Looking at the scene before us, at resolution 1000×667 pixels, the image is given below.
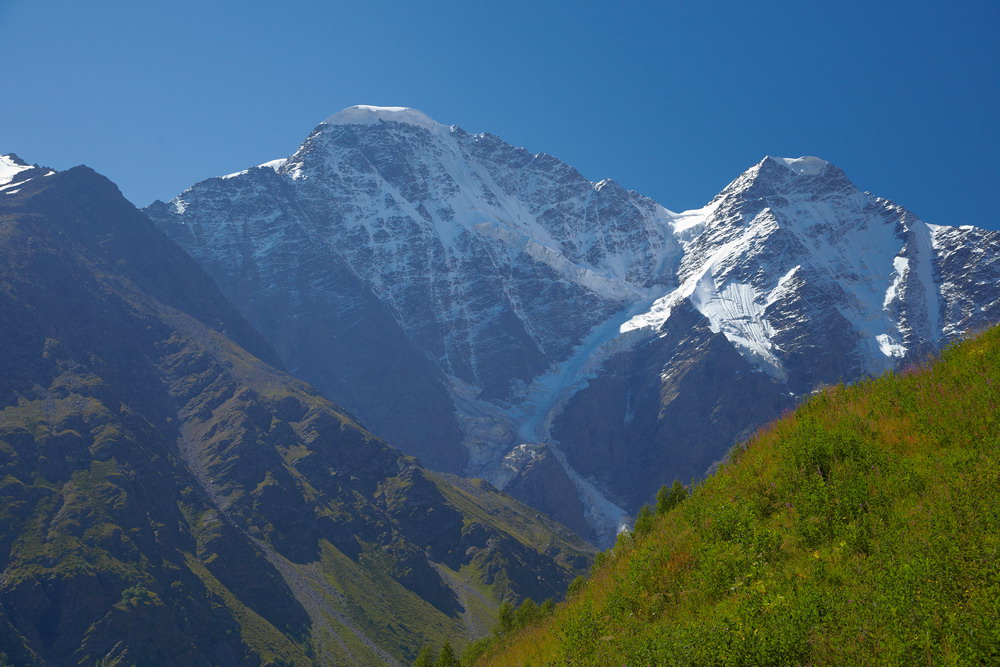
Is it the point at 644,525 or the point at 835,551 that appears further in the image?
the point at 644,525

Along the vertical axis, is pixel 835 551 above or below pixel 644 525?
above

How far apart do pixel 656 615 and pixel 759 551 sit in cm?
217

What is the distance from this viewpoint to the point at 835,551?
12.2 metres

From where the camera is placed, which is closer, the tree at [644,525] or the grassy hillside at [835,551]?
the grassy hillside at [835,551]

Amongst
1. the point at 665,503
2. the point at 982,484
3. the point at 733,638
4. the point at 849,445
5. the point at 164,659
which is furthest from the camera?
the point at 164,659

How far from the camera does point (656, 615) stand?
545 inches

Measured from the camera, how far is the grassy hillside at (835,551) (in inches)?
399

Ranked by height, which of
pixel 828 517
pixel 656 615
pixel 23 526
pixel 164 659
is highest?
pixel 828 517

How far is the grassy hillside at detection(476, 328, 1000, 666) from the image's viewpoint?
10.1 meters

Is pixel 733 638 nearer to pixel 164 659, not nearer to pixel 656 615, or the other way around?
pixel 656 615

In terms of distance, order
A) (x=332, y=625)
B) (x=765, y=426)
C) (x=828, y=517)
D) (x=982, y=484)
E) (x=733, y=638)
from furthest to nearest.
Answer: (x=332, y=625) → (x=765, y=426) → (x=828, y=517) → (x=982, y=484) → (x=733, y=638)

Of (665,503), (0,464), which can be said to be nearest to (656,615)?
(665,503)

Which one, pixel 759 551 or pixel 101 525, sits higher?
pixel 759 551

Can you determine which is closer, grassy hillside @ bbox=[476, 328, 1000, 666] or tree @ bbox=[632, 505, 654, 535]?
grassy hillside @ bbox=[476, 328, 1000, 666]
